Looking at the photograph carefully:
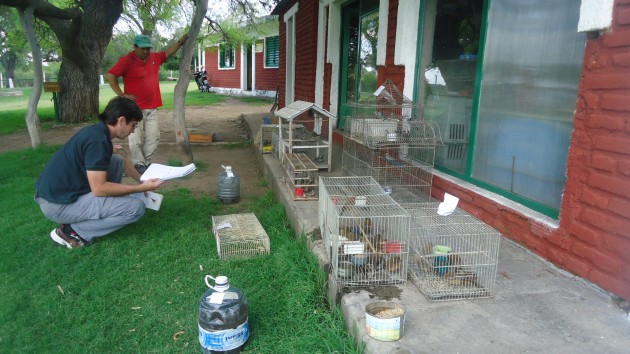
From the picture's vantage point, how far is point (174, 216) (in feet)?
15.8

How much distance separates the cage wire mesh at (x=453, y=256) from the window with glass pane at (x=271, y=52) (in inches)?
766

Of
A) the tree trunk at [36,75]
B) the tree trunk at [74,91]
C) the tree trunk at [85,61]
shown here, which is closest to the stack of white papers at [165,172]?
the tree trunk at [36,75]

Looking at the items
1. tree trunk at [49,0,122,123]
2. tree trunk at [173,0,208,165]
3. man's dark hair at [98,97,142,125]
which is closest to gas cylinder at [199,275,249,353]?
man's dark hair at [98,97,142,125]

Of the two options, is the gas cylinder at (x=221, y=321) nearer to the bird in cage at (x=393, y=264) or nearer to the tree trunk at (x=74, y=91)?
the bird in cage at (x=393, y=264)

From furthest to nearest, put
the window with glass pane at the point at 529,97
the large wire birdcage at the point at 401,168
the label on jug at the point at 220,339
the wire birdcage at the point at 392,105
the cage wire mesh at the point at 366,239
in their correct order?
the wire birdcage at the point at 392,105 → the large wire birdcage at the point at 401,168 → the window with glass pane at the point at 529,97 → the cage wire mesh at the point at 366,239 → the label on jug at the point at 220,339

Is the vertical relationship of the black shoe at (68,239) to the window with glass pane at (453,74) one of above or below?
below

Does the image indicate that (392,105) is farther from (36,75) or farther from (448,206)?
(36,75)

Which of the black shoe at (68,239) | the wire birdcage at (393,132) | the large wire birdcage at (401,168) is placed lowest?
the black shoe at (68,239)

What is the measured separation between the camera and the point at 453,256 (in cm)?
284

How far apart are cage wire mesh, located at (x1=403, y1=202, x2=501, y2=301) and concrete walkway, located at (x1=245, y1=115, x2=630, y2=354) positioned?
7 centimetres

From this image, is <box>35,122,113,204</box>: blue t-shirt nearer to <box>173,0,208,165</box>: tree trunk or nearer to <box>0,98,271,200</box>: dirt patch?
<box>0,98,271,200</box>: dirt patch

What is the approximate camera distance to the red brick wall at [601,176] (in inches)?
98.2

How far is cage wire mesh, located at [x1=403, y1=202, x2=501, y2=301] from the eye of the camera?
2.66m

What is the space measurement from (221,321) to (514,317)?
154 cm
